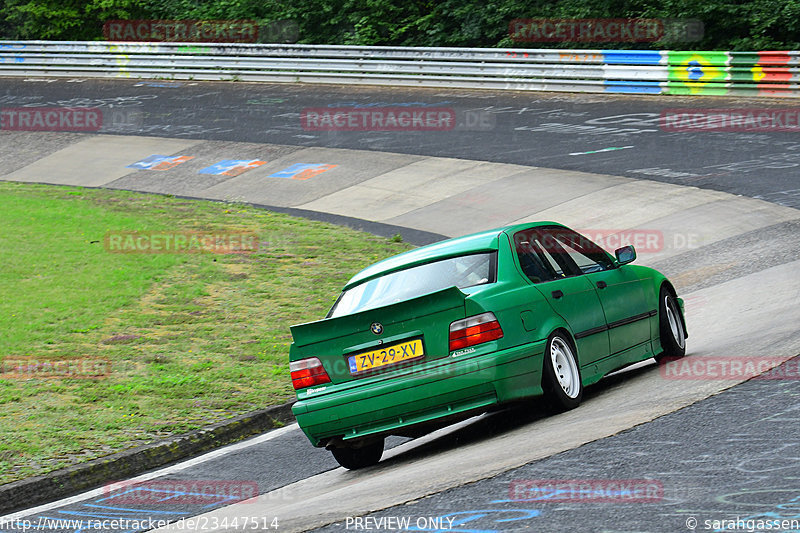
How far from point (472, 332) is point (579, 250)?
198cm

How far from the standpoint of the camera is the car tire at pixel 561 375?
7.17m

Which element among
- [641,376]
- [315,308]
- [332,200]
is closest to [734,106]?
[332,200]

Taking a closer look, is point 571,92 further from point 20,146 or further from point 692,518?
point 692,518

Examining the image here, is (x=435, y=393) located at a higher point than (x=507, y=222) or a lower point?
higher

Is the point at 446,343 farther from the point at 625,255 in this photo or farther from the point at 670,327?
the point at 670,327

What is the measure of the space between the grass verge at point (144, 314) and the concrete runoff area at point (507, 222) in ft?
6.09

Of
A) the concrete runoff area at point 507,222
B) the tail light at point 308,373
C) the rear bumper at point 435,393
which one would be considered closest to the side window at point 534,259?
the rear bumper at point 435,393

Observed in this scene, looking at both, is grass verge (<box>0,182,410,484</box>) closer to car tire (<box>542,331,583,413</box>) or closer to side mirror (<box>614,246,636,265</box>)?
car tire (<box>542,331,583,413</box>)

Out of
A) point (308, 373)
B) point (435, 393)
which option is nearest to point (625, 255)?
point (435, 393)

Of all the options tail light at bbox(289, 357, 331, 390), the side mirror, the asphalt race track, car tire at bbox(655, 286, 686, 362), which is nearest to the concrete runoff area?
the asphalt race track

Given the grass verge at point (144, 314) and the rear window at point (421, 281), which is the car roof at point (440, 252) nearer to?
the rear window at point (421, 281)

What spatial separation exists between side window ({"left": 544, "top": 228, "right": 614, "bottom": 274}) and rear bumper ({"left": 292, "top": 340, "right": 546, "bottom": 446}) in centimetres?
142

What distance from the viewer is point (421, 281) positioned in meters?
7.51

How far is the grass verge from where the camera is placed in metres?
8.90
